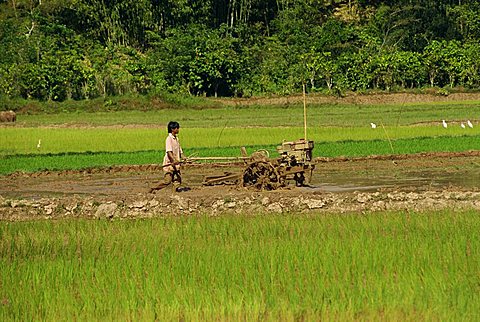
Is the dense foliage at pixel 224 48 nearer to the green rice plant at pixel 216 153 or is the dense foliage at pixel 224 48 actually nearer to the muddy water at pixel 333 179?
the green rice plant at pixel 216 153

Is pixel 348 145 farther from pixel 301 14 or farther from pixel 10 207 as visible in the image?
pixel 301 14

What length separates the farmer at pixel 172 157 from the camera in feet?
43.0

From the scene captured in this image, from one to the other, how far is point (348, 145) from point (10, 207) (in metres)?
9.86

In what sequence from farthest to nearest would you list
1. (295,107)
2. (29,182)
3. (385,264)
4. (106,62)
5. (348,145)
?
(106,62), (295,107), (348,145), (29,182), (385,264)

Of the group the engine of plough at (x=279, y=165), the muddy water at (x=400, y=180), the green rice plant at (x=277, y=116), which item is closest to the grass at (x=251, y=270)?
the engine of plough at (x=279, y=165)

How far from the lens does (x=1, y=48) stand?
35312 millimetres

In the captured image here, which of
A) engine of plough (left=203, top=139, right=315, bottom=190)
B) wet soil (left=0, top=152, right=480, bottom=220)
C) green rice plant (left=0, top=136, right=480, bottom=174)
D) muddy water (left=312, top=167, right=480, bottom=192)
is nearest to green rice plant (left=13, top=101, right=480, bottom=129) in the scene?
green rice plant (left=0, top=136, right=480, bottom=174)

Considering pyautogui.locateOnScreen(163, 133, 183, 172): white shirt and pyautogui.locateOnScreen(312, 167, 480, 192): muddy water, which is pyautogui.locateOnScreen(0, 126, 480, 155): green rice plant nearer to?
pyautogui.locateOnScreen(312, 167, 480, 192): muddy water

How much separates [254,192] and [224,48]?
894 inches

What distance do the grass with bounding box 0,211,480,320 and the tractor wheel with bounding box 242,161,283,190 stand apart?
3.99 metres

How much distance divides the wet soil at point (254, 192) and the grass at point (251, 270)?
2176 mm

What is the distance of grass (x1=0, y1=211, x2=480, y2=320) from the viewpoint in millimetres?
5969

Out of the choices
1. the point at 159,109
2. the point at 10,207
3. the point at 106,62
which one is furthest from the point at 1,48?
the point at 10,207

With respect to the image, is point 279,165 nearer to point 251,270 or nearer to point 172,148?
point 172,148
